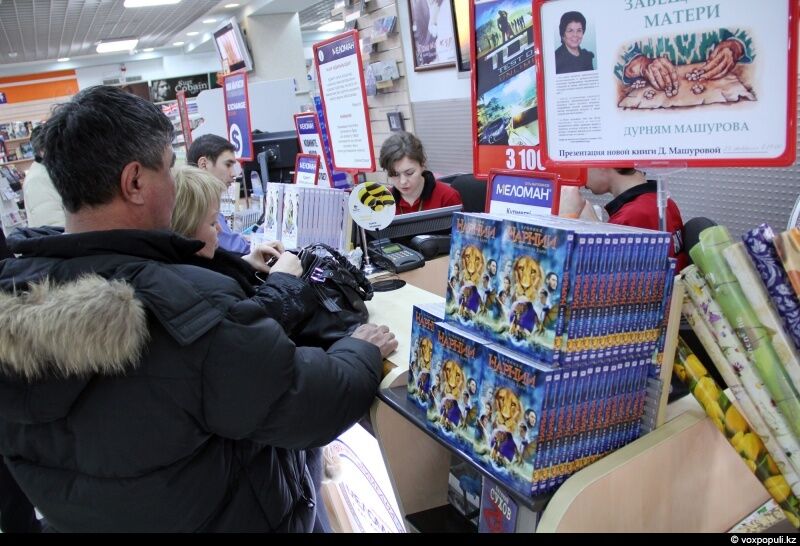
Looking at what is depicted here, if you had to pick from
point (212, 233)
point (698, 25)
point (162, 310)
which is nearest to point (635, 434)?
point (698, 25)

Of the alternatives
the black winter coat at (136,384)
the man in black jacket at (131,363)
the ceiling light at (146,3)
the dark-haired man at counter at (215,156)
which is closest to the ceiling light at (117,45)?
the ceiling light at (146,3)

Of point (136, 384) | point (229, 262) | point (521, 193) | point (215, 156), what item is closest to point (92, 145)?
point (136, 384)

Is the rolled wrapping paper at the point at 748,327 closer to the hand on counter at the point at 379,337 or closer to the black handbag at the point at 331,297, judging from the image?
the hand on counter at the point at 379,337

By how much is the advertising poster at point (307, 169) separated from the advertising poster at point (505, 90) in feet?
4.97

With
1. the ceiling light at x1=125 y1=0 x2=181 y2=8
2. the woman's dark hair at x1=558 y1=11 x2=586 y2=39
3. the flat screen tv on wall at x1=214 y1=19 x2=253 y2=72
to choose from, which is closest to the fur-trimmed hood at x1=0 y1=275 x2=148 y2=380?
the woman's dark hair at x1=558 y1=11 x2=586 y2=39

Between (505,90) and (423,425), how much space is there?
1145 mm

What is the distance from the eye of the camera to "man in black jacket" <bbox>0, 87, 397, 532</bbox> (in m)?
1.21

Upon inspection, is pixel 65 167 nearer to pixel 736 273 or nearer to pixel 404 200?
pixel 736 273

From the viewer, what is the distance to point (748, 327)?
1170 mm

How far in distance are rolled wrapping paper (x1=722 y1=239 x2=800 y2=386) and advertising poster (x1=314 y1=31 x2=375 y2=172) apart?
2.26m

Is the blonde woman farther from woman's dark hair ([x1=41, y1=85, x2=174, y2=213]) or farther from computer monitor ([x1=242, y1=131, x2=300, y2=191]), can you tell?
computer monitor ([x1=242, y1=131, x2=300, y2=191])

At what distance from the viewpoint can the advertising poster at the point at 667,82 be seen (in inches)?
49.3

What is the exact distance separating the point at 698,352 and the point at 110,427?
4.23ft

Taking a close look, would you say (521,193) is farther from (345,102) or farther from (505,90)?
(345,102)
